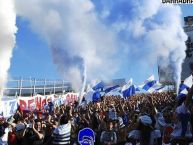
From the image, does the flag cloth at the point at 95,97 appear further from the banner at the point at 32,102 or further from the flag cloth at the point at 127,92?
the flag cloth at the point at 127,92

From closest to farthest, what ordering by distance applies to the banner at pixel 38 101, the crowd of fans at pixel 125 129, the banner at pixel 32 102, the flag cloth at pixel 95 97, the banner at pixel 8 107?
the crowd of fans at pixel 125 129 < the banner at pixel 8 107 < the banner at pixel 32 102 < the banner at pixel 38 101 < the flag cloth at pixel 95 97

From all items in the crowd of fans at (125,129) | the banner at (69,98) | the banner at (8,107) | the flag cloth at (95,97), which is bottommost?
the crowd of fans at (125,129)

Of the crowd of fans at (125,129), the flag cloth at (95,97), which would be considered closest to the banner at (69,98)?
the flag cloth at (95,97)

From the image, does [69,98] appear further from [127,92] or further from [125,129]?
[125,129]

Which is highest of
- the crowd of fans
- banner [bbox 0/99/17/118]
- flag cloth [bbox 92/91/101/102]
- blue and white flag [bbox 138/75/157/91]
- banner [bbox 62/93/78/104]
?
blue and white flag [bbox 138/75/157/91]

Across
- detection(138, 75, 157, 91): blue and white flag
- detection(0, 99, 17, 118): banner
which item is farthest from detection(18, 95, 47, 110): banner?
detection(138, 75, 157, 91): blue and white flag

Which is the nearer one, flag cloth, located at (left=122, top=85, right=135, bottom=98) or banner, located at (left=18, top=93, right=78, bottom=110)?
banner, located at (left=18, top=93, right=78, bottom=110)

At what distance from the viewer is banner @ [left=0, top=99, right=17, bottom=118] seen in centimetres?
2712

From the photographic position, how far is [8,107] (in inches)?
1110

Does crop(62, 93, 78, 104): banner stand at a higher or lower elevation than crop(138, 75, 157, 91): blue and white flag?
lower

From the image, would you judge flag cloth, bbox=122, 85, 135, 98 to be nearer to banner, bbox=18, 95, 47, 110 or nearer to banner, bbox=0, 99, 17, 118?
banner, bbox=18, 95, 47, 110

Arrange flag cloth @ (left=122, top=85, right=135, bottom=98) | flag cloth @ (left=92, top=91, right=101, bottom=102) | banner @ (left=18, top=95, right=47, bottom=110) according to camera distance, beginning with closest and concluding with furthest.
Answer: banner @ (left=18, top=95, right=47, bottom=110)
flag cloth @ (left=92, top=91, right=101, bottom=102)
flag cloth @ (left=122, top=85, right=135, bottom=98)

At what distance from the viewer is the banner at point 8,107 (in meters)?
27.1

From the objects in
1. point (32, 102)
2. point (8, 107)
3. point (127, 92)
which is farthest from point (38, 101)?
point (127, 92)
